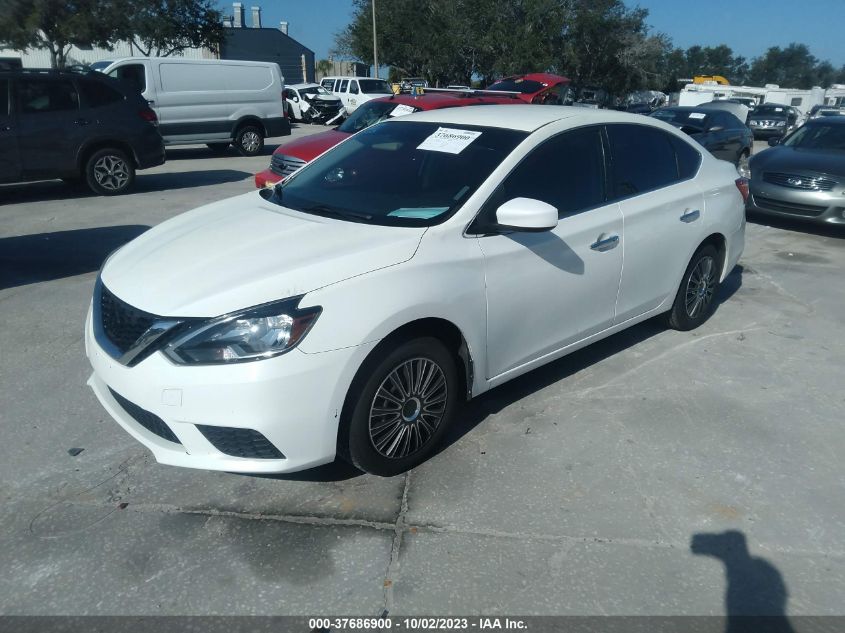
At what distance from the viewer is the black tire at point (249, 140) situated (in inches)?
619

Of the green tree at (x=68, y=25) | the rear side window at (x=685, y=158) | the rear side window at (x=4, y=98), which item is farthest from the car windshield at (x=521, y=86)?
the rear side window at (x=685, y=158)

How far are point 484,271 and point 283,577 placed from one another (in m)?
1.67

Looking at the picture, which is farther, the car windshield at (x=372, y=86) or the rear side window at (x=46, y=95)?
the car windshield at (x=372, y=86)

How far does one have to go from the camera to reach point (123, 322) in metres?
3.10

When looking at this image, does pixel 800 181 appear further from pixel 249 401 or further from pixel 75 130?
pixel 75 130

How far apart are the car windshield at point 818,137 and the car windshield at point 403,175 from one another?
8.15 meters

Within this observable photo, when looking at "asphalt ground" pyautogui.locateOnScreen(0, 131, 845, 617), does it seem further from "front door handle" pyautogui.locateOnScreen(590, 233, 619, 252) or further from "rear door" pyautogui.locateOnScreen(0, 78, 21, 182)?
"rear door" pyautogui.locateOnScreen(0, 78, 21, 182)

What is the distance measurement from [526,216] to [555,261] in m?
0.56

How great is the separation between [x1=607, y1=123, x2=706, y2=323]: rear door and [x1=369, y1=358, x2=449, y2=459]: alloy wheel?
62.1 inches

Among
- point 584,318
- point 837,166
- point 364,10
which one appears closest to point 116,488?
point 584,318

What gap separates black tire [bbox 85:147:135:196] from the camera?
10133mm

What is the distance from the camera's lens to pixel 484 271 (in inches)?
137

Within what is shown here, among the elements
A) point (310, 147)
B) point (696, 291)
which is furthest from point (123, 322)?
point (310, 147)

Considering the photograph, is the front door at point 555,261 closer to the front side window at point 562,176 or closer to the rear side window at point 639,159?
the front side window at point 562,176
